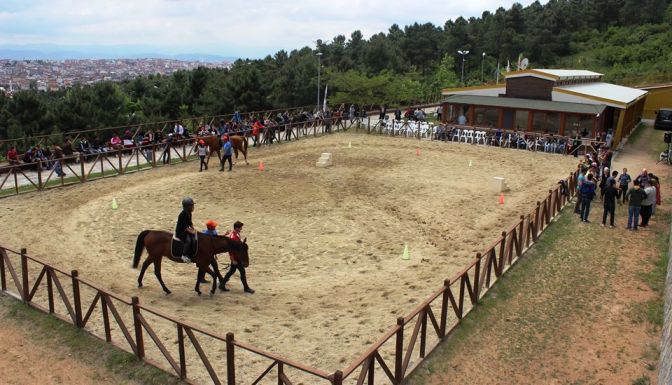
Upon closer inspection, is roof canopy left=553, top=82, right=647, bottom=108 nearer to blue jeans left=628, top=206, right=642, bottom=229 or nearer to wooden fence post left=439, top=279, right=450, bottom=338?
blue jeans left=628, top=206, right=642, bottom=229

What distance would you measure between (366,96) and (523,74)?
11914mm

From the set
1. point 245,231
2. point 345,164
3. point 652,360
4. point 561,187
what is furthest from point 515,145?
point 652,360

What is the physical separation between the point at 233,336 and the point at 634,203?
13216mm

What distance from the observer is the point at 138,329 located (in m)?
8.75

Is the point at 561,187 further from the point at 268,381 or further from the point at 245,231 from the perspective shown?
the point at 268,381

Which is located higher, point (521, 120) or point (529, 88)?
point (529, 88)

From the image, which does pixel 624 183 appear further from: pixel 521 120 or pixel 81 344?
pixel 81 344

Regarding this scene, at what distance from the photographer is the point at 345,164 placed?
1006 inches

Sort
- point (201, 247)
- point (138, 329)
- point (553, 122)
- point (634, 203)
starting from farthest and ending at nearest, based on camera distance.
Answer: point (553, 122) < point (634, 203) < point (201, 247) < point (138, 329)

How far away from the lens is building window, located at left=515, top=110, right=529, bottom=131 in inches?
1307

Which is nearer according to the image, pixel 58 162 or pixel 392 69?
pixel 58 162

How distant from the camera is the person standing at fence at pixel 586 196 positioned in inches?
655

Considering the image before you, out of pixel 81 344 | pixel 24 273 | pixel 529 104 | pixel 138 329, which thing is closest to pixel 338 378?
pixel 138 329

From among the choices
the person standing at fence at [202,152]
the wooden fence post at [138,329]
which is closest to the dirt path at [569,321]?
the wooden fence post at [138,329]
